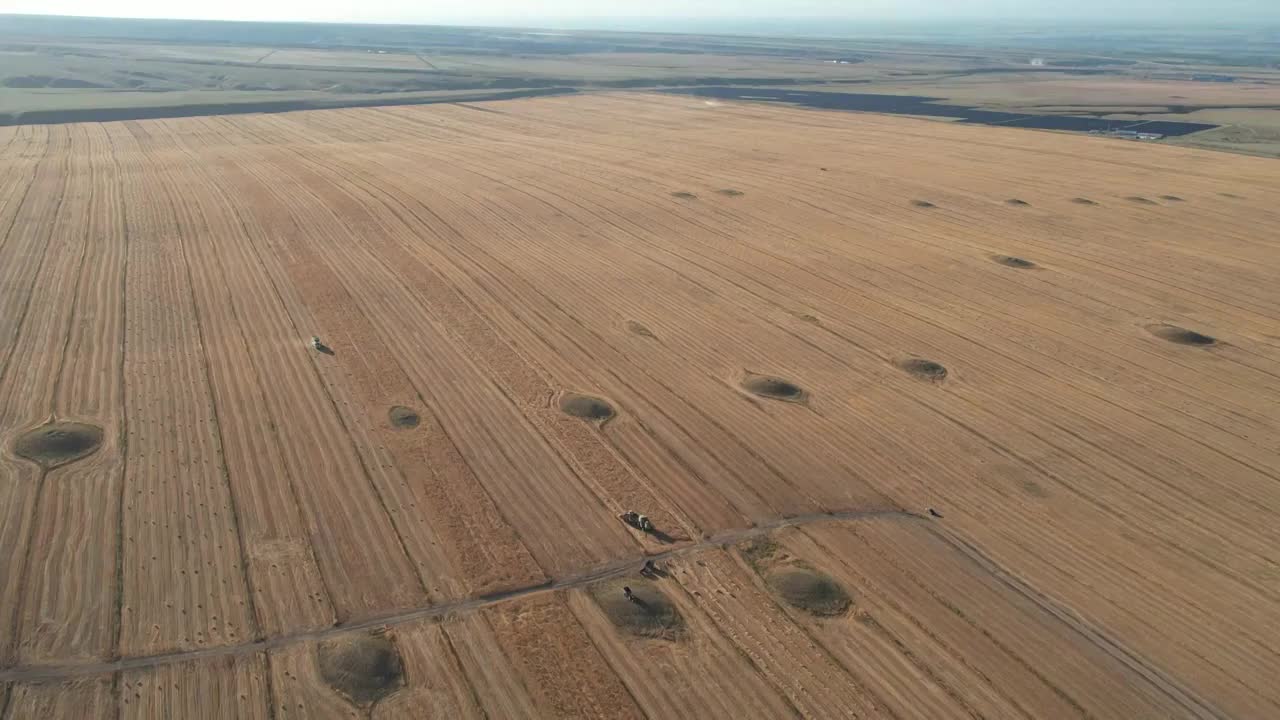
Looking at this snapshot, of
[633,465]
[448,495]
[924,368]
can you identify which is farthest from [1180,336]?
[448,495]

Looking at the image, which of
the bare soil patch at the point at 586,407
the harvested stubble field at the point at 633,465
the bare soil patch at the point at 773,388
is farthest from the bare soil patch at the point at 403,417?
the bare soil patch at the point at 773,388

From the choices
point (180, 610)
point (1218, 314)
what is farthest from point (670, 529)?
point (1218, 314)

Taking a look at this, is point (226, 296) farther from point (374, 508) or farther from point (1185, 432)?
point (1185, 432)

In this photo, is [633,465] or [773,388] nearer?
[633,465]

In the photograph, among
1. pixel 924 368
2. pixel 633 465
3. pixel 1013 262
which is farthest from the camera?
pixel 1013 262

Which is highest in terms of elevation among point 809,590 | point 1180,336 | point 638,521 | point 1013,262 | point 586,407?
point 1013,262

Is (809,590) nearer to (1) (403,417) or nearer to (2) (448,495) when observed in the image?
(2) (448,495)
